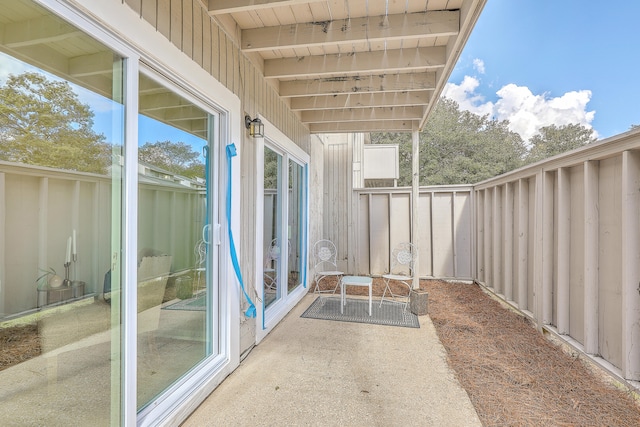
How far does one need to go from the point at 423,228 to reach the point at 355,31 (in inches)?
172

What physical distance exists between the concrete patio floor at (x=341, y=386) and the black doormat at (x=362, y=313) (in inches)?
16.3

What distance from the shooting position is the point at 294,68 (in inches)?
128

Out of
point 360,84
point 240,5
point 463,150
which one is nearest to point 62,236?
point 240,5

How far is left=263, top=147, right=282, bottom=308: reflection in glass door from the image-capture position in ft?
11.8

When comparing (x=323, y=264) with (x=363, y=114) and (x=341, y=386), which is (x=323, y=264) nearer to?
(x=363, y=114)

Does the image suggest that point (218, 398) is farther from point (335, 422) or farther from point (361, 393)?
point (361, 393)

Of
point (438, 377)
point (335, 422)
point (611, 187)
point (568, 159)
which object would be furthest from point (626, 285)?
point (335, 422)

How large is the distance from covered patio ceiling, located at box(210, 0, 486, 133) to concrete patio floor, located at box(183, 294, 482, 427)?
8.96 ft


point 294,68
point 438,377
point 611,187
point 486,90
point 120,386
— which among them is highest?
point 486,90

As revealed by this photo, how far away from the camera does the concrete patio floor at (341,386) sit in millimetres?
1939

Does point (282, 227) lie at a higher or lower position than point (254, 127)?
lower

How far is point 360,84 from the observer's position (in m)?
3.60

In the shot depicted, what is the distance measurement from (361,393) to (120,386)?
1541 millimetres

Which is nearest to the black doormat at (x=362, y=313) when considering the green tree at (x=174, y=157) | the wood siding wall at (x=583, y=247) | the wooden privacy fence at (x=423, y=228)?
the wood siding wall at (x=583, y=247)
